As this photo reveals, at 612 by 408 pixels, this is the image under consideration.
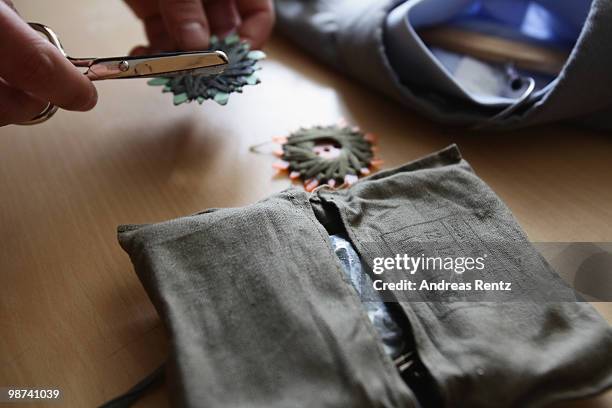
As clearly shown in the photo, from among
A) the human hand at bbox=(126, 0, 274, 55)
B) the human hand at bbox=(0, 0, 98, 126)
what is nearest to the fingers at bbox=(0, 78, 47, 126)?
the human hand at bbox=(0, 0, 98, 126)

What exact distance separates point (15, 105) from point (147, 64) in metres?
0.13

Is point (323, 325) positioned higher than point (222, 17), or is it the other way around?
point (222, 17)

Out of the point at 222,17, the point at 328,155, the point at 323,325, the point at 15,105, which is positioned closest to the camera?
the point at 323,325

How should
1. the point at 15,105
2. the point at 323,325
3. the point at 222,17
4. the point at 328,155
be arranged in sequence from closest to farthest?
the point at 323,325 → the point at 15,105 → the point at 328,155 → the point at 222,17

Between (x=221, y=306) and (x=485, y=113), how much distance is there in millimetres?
426

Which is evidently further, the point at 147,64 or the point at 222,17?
the point at 222,17

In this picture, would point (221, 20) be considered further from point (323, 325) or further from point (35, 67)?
point (323, 325)

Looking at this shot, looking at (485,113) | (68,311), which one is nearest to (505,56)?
(485,113)

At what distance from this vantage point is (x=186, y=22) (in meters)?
0.65

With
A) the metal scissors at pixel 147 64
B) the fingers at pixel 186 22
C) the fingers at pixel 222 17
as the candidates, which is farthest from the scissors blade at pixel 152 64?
the fingers at pixel 222 17

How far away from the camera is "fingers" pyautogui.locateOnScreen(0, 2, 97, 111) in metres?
0.45

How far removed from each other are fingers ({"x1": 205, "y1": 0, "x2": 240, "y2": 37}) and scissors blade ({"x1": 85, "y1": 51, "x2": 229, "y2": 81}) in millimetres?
220

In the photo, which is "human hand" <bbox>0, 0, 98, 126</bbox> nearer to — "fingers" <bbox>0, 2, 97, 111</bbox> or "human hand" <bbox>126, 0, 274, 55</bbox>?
"fingers" <bbox>0, 2, 97, 111</bbox>

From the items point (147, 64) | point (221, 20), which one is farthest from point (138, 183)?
point (221, 20)
